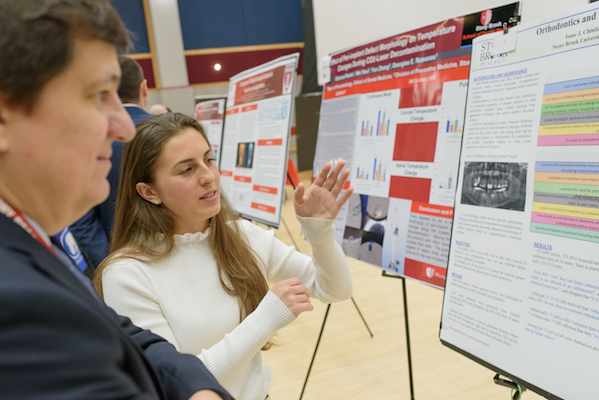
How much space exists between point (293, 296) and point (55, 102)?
866 mm

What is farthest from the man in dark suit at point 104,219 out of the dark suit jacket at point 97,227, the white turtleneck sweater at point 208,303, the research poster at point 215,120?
the research poster at point 215,120

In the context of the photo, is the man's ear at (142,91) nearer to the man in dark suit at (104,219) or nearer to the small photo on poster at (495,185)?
the man in dark suit at (104,219)

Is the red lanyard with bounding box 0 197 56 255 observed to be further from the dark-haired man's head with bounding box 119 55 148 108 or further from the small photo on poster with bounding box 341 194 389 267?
the dark-haired man's head with bounding box 119 55 148 108

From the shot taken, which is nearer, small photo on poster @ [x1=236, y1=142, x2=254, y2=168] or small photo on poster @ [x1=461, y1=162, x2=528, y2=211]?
small photo on poster @ [x1=461, y1=162, x2=528, y2=211]

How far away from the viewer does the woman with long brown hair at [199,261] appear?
119 centimetres

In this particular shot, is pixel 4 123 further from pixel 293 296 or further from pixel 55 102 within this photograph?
pixel 293 296

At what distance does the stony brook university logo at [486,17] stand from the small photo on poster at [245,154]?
1878 mm

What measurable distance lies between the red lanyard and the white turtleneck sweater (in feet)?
2.48

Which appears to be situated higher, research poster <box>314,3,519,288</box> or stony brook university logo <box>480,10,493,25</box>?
stony brook university logo <box>480,10,493,25</box>

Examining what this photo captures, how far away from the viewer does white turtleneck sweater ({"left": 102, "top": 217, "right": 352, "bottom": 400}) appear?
46.3 inches

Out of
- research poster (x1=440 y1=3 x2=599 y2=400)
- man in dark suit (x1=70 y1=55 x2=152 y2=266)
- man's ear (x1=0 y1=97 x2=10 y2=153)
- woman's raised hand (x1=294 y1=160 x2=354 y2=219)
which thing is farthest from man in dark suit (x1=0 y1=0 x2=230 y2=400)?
man in dark suit (x1=70 y1=55 x2=152 y2=266)

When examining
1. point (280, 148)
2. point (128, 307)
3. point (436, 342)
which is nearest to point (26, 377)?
point (128, 307)

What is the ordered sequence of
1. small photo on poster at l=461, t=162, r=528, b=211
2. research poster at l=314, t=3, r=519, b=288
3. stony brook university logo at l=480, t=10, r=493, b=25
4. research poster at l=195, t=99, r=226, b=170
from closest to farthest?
small photo on poster at l=461, t=162, r=528, b=211 < stony brook university logo at l=480, t=10, r=493, b=25 < research poster at l=314, t=3, r=519, b=288 < research poster at l=195, t=99, r=226, b=170

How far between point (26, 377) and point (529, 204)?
1.16 meters
